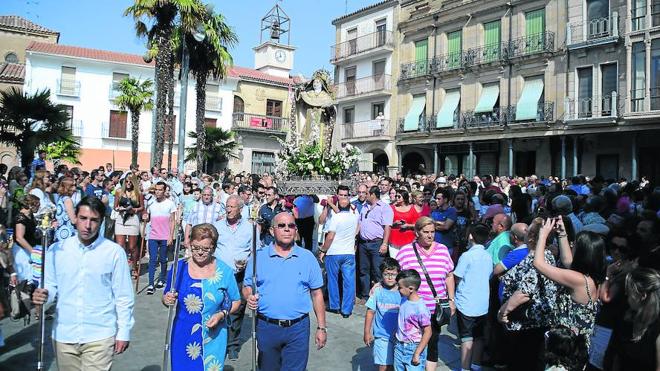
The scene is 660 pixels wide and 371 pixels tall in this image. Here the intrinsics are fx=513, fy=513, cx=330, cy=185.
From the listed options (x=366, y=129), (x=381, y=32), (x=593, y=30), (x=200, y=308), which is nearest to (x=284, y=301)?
(x=200, y=308)

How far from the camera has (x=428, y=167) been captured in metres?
29.9

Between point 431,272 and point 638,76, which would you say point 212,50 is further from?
point 431,272

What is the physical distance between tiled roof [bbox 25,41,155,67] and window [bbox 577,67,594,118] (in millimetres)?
28246

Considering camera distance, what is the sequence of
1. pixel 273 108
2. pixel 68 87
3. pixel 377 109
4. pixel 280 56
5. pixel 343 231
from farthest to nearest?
1. pixel 280 56
2. pixel 273 108
3. pixel 68 87
4. pixel 377 109
5. pixel 343 231

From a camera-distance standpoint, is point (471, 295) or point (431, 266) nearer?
point (431, 266)

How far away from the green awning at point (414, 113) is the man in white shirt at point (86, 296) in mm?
26674

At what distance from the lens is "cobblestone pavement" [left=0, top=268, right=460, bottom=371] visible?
5.71 meters

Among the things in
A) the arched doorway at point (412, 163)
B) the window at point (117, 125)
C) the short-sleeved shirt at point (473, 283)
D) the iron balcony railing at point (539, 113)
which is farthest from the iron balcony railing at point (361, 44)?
the short-sleeved shirt at point (473, 283)

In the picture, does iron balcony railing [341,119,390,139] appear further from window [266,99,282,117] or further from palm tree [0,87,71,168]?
palm tree [0,87,71,168]

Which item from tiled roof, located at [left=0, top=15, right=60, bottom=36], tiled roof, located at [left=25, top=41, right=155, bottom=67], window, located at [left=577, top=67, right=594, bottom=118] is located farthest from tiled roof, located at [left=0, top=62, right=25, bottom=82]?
window, located at [left=577, top=67, right=594, bottom=118]

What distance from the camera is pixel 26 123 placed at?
1397 centimetres

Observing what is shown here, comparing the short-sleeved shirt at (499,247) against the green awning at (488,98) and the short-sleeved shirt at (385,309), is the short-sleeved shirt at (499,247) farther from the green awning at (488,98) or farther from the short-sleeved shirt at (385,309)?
the green awning at (488,98)

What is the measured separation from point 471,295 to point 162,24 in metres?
18.4

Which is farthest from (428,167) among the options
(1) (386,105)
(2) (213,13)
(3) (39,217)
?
(3) (39,217)
